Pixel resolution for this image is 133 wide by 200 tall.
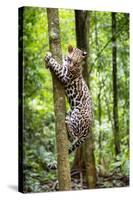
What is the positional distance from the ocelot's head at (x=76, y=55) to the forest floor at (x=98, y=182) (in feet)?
3.91

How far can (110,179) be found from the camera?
22.5 feet

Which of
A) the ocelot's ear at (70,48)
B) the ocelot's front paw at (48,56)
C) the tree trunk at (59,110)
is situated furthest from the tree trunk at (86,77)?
the ocelot's front paw at (48,56)

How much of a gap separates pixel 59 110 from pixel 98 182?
980 millimetres

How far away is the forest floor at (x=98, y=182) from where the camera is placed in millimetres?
6457

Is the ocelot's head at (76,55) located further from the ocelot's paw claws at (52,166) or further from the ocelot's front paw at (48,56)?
the ocelot's paw claws at (52,166)

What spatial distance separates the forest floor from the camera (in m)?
6.46

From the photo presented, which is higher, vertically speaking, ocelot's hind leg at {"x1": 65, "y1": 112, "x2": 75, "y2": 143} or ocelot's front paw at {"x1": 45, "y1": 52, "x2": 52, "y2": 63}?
ocelot's front paw at {"x1": 45, "y1": 52, "x2": 52, "y2": 63}

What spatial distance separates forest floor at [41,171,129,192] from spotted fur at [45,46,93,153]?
1.09ft

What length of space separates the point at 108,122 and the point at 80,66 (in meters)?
0.74

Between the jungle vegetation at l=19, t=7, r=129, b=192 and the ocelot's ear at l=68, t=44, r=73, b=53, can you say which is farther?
the ocelot's ear at l=68, t=44, r=73, b=53

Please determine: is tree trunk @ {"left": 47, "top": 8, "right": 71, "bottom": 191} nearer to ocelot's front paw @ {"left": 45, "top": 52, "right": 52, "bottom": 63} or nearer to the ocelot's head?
ocelot's front paw @ {"left": 45, "top": 52, "right": 52, "bottom": 63}

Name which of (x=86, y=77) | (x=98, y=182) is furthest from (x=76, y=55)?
(x=98, y=182)

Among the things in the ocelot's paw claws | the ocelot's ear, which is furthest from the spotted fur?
the ocelot's paw claws
